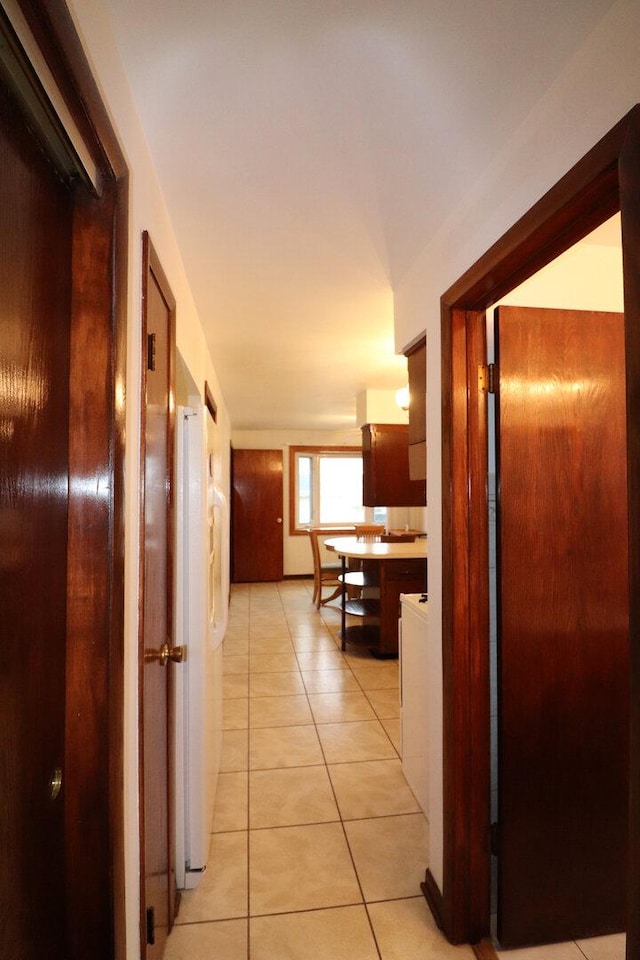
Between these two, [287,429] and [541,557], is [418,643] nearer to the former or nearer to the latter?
[541,557]

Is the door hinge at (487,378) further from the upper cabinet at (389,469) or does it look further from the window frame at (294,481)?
the window frame at (294,481)

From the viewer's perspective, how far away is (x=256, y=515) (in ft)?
24.3

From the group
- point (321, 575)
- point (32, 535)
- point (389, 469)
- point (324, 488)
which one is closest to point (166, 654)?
point (32, 535)

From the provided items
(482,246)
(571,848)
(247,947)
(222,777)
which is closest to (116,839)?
(247,947)

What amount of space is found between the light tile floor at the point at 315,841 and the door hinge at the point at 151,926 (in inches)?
12.7

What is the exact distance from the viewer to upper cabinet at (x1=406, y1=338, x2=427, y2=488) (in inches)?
77.7

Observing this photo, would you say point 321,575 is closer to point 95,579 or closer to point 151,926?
point 151,926

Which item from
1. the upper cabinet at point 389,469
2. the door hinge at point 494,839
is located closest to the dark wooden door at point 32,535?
the door hinge at point 494,839

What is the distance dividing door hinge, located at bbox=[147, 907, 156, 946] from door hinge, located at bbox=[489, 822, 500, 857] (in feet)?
3.38

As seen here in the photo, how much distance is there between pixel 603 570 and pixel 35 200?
68.1 inches

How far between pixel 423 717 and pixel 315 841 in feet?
2.16

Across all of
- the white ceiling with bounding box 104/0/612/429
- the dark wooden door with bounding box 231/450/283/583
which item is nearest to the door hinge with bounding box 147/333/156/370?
the white ceiling with bounding box 104/0/612/429

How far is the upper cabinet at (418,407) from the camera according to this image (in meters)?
1.97

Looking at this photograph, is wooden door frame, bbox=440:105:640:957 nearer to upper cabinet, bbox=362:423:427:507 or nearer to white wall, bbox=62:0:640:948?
white wall, bbox=62:0:640:948
